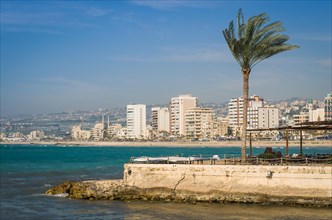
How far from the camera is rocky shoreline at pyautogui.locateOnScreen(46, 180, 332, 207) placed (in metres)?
31.6

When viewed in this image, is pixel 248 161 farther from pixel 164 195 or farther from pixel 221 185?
pixel 164 195

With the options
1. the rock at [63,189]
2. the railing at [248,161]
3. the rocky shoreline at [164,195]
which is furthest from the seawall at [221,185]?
the rock at [63,189]

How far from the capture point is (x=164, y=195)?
3503cm

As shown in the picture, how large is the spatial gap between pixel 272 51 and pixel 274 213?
40.2 feet

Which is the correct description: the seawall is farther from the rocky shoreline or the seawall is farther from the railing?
the railing

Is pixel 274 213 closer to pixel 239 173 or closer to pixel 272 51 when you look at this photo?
pixel 239 173

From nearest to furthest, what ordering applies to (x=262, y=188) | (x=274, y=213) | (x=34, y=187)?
(x=274, y=213) → (x=262, y=188) → (x=34, y=187)

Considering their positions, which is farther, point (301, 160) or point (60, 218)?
point (301, 160)

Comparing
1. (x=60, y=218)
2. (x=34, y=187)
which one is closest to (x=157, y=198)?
(x=60, y=218)

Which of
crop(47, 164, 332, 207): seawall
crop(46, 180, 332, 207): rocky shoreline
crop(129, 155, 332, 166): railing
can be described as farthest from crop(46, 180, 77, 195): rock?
crop(129, 155, 332, 166): railing

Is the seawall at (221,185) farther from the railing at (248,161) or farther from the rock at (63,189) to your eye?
the rock at (63,189)

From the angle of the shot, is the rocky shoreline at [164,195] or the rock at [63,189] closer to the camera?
the rocky shoreline at [164,195]

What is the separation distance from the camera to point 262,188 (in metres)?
32.5

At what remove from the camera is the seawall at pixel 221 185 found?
31.3m
